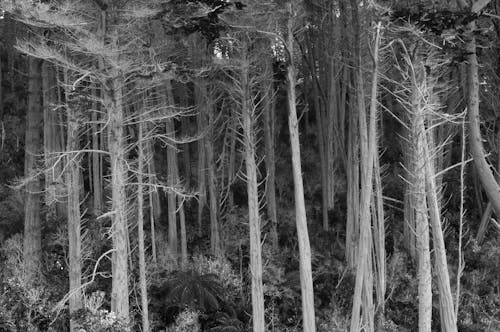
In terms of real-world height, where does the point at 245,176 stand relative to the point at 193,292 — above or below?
above

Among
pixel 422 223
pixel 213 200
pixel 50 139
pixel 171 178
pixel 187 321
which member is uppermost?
pixel 50 139

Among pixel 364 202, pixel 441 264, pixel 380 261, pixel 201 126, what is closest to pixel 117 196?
pixel 364 202

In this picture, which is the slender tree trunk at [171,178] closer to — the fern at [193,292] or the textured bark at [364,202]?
the fern at [193,292]

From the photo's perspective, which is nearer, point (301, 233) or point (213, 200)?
point (301, 233)

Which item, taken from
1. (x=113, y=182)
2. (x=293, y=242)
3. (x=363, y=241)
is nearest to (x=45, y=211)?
(x=113, y=182)

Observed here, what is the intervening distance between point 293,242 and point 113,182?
7.91 meters

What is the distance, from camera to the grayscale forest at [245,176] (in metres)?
8.55

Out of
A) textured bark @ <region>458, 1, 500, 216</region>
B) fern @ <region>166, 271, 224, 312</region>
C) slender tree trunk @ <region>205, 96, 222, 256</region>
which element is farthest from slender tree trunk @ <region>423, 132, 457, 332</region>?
slender tree trunk @ <region>205, 96, 222, 256</region>

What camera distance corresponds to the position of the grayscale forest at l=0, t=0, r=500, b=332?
28.0 feet

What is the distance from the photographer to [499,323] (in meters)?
13.7

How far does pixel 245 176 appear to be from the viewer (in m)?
11.7

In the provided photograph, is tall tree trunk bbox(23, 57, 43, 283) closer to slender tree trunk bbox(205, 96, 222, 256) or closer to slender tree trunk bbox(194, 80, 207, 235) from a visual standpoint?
slender tree trunk bbox(194, 80, 207, 235)

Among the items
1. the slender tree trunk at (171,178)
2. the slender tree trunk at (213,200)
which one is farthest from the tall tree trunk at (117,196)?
the slender tree trunk at (213,200)

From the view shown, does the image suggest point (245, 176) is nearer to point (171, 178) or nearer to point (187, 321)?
point (171, 178)
